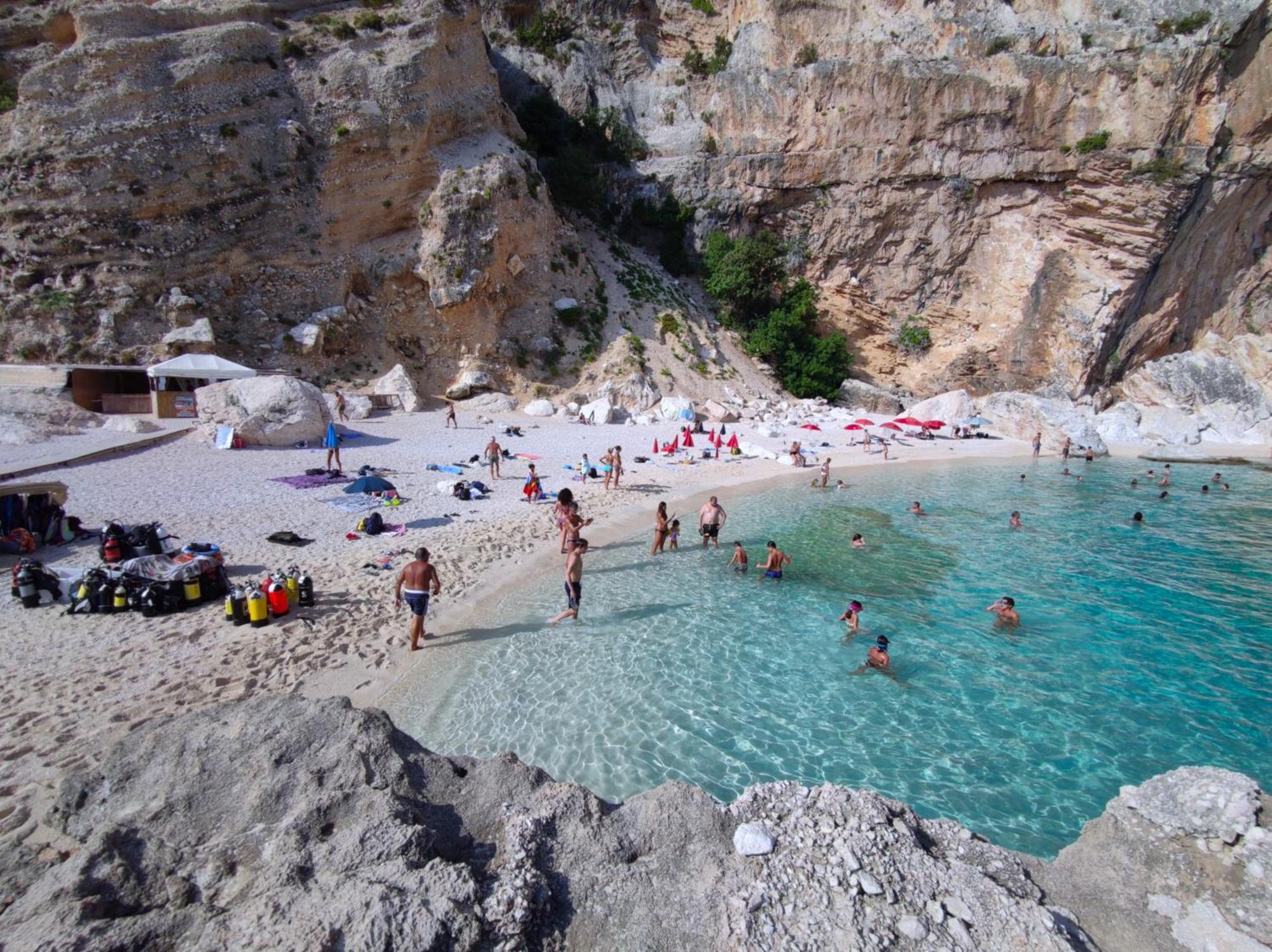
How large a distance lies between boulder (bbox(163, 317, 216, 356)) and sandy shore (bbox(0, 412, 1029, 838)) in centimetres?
761

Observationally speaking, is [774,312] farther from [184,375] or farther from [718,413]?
[184,375]

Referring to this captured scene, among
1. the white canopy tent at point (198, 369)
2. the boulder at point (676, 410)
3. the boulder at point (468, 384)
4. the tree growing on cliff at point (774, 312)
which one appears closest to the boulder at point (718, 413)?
the boulder at point (676, 410)

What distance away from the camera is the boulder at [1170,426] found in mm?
28750

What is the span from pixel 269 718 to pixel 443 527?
829 centimetres

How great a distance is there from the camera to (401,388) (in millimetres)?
23922

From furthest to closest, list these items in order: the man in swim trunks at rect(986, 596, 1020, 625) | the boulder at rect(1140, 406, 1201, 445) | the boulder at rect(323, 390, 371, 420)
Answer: the boulder at rect(1140, 406, 1201, 445) < the boulder at rect(323, 390, 371, 420) < the man in swim trunks at rect(986, 596, 1020, 625)

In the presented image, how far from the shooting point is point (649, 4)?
38.3 metres

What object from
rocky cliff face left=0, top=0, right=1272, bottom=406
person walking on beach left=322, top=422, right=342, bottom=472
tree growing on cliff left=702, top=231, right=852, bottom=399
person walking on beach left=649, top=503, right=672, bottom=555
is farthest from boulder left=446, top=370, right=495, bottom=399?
person walking on beach left=649, top=503, right=672, bottom=555

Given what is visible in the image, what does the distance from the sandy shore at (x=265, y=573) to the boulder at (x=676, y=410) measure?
6028mm

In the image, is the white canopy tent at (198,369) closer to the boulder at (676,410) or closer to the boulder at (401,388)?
the boulder at (401,388)

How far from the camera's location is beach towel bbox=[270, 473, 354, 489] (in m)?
13.5

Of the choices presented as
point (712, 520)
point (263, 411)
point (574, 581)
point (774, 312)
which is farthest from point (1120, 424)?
point (263, 411)

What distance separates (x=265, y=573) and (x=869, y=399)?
31076mm

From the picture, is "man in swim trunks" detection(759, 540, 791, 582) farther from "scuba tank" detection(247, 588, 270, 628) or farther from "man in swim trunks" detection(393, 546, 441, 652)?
"scuba tank" detection(247, 588, 270, 628)
